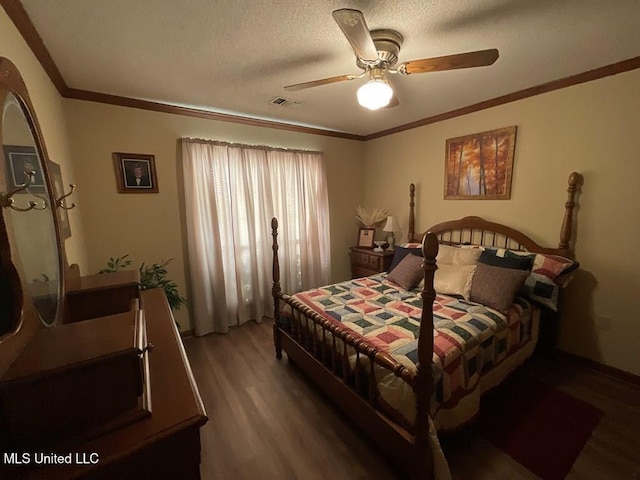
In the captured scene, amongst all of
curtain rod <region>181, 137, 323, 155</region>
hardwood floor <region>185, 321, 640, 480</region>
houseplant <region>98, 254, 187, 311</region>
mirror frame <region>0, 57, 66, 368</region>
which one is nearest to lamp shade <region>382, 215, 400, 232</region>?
curtain rod <region>181, 137, 323, 155</region>

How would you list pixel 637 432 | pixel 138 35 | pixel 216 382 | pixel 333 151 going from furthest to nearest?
pixel 333 151 → pixel 216 382 → pixel 637 432 → pixel 138 35

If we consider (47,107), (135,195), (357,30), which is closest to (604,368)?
(357,30)

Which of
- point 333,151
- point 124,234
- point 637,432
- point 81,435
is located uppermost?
point 333,151

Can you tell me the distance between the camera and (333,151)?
393 centimetres

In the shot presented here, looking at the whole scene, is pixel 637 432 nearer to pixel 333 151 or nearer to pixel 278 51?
pixel 278 51

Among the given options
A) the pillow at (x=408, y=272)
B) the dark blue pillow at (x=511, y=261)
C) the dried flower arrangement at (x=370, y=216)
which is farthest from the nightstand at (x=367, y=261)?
the dark blue pillow at (x=511, y=261)

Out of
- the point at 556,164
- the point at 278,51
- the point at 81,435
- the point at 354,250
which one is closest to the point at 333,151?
the point at 354,250

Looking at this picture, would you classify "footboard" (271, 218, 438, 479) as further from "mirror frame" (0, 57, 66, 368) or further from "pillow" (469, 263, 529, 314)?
"mirror frame" (0, 57, 66, 368)

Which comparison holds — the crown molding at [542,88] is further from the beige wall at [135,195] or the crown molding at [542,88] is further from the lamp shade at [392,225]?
the beige wall at [135,195]

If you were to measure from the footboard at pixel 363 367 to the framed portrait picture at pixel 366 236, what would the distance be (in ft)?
6.16

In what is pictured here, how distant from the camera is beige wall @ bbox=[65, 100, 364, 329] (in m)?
2.40

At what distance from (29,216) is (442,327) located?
7.06ft

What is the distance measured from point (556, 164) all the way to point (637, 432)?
2.01m

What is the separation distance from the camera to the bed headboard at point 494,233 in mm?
2316
